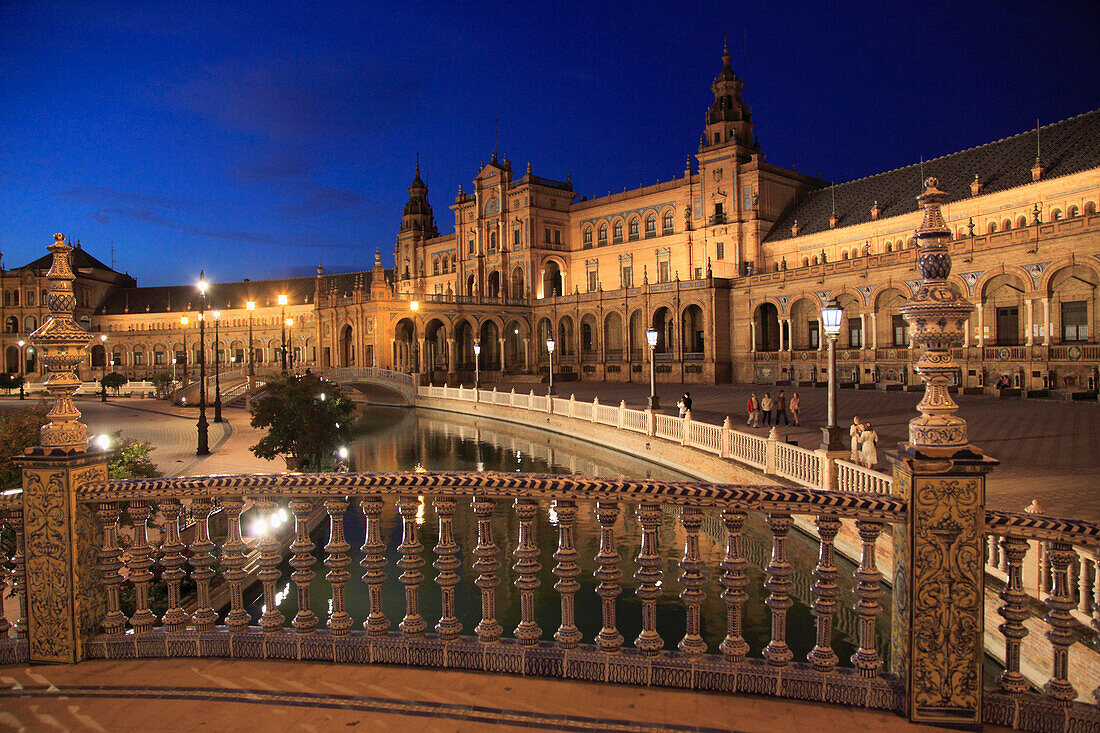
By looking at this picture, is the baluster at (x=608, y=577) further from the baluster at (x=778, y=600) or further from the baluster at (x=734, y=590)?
the baluster at (x=778, y=600)

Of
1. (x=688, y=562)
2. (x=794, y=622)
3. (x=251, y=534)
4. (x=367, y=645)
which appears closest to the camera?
(x=688, y=562)

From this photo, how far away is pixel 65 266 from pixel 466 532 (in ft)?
34.1

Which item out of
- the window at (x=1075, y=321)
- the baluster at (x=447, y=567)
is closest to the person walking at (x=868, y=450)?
the baluster at (x=447, y=567)

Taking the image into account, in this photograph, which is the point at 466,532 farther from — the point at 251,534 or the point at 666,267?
the point at 666,267

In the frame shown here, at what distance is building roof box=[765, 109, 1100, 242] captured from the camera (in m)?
32.5

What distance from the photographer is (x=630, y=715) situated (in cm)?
327

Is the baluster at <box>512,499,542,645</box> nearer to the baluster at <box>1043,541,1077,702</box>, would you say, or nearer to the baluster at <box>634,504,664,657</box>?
the baluster at <box>634,504,664,657</box>

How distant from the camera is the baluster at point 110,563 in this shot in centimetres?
405

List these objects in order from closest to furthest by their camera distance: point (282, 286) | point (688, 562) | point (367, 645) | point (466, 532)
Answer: point (688, 562) < point (367, 645) < point (466, 532) < point (282, 286)

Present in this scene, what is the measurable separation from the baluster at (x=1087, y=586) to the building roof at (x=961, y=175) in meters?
32.4

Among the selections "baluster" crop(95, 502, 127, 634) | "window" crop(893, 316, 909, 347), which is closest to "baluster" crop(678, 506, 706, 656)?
"baluster" crop(95, 502, 127, 634)

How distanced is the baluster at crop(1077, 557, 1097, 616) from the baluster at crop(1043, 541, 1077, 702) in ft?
11.3

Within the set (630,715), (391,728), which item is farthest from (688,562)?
A: (391,728)

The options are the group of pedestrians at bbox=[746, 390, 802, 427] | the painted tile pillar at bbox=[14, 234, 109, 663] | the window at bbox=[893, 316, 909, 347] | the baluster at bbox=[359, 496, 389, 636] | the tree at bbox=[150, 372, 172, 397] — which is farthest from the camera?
the tree at bbox=[150, 372, 172, 397]
